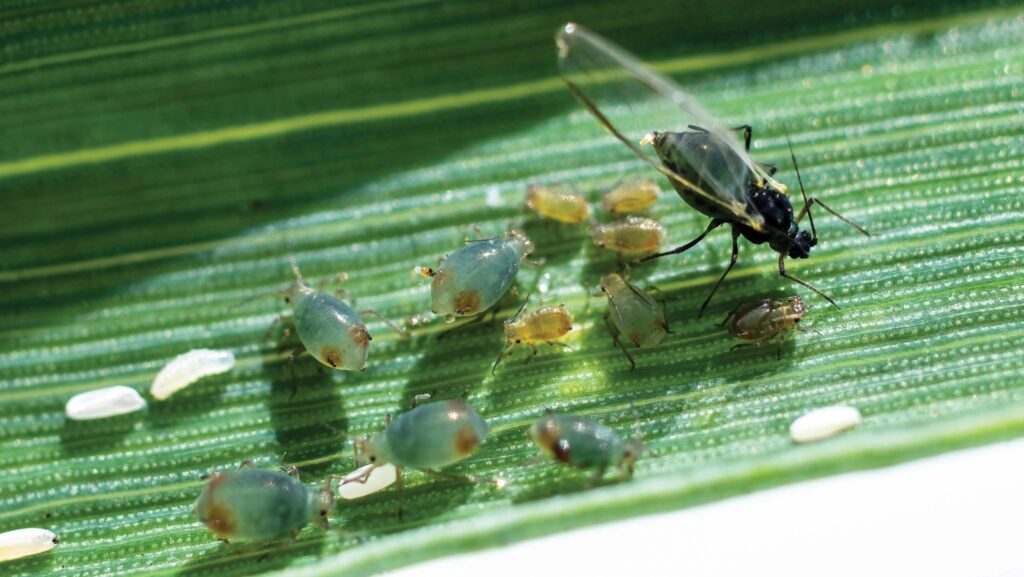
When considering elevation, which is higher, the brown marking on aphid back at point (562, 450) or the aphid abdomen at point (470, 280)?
the aphid abdomen at point (470, 280)

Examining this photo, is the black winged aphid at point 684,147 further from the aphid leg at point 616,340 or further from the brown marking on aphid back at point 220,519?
the brown marking on aphid back at point 220,519

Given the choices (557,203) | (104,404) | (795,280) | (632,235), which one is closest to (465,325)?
(557,203)

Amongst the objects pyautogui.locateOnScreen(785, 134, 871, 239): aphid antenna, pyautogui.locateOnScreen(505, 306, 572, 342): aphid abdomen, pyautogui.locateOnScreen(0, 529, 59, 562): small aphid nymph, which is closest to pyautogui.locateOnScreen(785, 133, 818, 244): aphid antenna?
pyautogui.locateOnScreen(785, 134, 871, 239): aphid antenna

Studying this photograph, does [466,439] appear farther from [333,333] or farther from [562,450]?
[333,333]

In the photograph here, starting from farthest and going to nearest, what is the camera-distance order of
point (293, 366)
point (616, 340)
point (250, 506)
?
point (293, 366)
point (616, 340)
point (250, 506)

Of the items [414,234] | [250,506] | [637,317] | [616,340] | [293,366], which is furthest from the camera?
[414,234]

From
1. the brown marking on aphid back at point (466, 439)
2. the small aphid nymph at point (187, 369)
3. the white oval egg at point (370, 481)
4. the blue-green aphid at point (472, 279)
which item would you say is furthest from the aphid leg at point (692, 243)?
the small aphid nymph at point (187, 369)

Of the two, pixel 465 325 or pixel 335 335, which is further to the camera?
pixel 465 325

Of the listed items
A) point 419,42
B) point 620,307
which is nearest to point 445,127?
point 419,42
